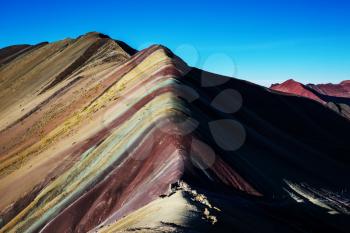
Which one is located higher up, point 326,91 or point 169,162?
point 326,91

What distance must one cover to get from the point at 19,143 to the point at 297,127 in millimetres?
29713

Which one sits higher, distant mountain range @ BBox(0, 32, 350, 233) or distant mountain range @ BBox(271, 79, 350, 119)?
distant mountain range @ BBox(271, 79, 350, 119)

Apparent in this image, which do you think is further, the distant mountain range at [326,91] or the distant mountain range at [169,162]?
the distant mountain range at [326,91]

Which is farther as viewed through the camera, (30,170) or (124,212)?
(30,170)

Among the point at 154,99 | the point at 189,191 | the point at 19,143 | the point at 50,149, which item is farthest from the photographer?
the point at 19,143

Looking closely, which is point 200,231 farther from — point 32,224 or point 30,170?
point 30,170

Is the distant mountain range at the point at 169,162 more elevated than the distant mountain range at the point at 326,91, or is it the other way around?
the distant mountain range at the point at 326,91

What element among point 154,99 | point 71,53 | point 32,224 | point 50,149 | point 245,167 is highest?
point 71,53

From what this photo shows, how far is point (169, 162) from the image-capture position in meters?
20.0

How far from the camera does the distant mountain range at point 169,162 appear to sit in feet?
52.0

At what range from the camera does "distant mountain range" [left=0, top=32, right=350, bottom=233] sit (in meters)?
15.9

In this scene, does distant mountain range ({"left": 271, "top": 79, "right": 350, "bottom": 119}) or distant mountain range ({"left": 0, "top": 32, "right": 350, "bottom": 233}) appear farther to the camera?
distant mountain range ({"left": 271, "top": 79, "right": 350, "bottom": 119})

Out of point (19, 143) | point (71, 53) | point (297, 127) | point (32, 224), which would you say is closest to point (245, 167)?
point (32, 224)

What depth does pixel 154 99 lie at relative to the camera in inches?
1189
